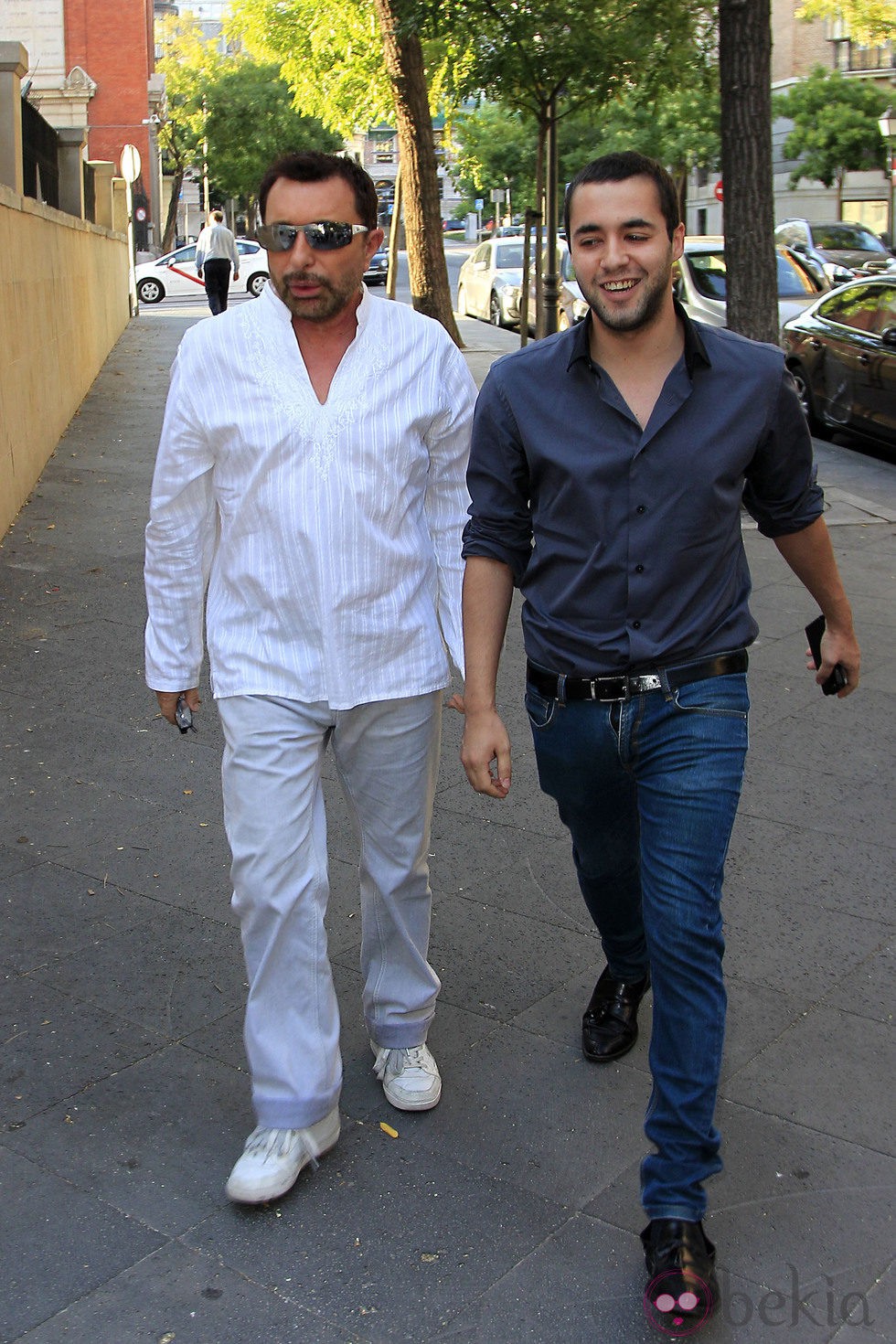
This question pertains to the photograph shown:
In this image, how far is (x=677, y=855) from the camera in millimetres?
2973

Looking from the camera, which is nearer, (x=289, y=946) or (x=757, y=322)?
(x=289, y=946)

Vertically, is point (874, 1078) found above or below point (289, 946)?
below

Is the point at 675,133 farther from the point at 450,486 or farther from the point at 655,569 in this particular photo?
the point at 655,569

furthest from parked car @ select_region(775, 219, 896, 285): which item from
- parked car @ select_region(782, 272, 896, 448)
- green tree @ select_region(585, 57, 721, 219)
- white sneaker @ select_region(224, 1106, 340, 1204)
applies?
white sneaker @ select_region(224, 1106, 340, 1204)

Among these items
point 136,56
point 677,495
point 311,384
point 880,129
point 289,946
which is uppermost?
point 136,56

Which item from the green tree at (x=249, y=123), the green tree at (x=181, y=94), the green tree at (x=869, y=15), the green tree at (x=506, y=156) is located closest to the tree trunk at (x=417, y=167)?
the green tree at (x=869, y=15)

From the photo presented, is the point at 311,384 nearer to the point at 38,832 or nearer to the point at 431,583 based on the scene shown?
the point at 431,583

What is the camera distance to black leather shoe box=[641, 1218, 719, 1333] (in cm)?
280

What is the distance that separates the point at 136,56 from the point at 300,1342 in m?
63.0

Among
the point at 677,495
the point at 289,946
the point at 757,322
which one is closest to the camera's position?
the point at 677,495

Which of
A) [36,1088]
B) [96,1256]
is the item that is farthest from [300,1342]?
[36,1088]

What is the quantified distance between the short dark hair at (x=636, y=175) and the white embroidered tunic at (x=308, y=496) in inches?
19.7

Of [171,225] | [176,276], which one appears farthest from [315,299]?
[171,225]

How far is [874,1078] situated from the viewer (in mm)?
3676
